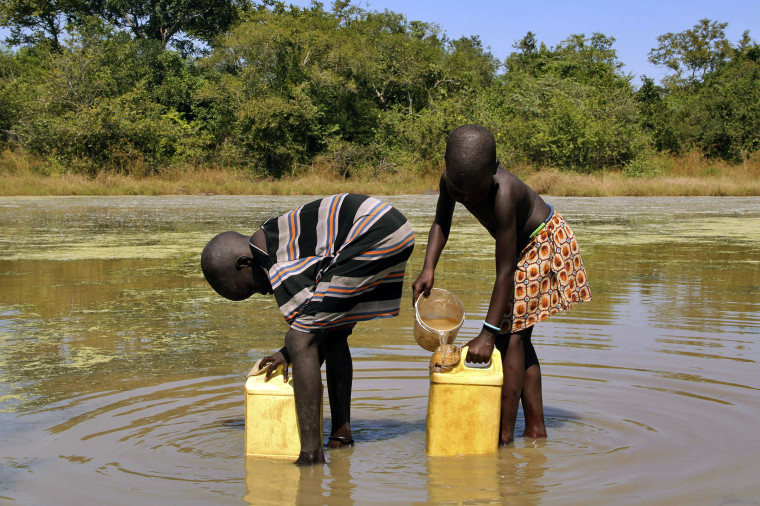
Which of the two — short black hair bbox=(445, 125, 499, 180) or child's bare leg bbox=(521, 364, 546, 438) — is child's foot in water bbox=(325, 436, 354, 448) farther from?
short black hair bbox=(445, 125, 499, 180)

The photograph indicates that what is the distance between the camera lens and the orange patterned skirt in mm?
3330

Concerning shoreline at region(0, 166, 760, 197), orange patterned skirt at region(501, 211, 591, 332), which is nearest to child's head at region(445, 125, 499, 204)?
orange patterned skirt at region(501, 211, 591, 332)

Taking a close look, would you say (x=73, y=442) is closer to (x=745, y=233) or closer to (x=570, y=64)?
(x=745, y=233)

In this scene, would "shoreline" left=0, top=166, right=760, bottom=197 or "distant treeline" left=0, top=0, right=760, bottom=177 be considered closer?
"shoreline" left=0, top=166, right=760, bottom=197

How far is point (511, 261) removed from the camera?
3156mm

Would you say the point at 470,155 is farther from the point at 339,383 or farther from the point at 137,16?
the point at 137,16

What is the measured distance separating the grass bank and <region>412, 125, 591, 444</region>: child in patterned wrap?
2131 centimetres

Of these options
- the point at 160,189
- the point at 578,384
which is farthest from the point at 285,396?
the point at 160,189

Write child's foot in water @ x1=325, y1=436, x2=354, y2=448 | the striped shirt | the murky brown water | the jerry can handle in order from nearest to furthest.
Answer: the murky brown water
the striped shirt
the jerry can handle
child's foot in water @ x1=325, y1=436, x2=354, y2=448

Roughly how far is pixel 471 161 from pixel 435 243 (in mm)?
507

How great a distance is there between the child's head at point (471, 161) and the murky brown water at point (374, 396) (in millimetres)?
1004

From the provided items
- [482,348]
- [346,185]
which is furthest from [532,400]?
[346,185]

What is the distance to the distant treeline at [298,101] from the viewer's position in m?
28.5

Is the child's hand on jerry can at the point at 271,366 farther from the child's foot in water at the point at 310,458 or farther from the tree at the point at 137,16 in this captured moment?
the tree at the point at 137,16
